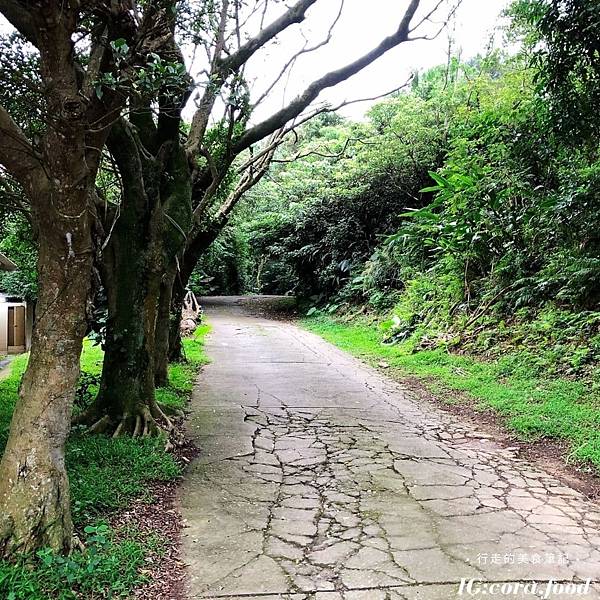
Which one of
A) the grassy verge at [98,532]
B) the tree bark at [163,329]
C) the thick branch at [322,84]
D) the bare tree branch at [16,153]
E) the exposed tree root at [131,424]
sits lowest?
the grassy verge at [98,532]

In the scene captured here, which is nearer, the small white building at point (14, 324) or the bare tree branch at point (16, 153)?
the bare tree branch at point (16, 153)

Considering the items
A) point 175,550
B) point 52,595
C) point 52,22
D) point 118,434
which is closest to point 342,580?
point 175,550

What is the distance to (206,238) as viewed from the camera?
995 cm

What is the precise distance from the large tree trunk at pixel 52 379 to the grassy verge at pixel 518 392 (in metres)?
4.56

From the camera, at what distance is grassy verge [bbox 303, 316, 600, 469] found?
19.0 ft

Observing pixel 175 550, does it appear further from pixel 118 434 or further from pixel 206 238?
pixel 206 238

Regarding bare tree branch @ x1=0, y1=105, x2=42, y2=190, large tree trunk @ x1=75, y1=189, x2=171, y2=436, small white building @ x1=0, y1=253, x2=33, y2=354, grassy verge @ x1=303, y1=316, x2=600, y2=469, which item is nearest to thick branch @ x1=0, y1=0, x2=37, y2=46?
bare tree branch @ x1=0, y1=105, x2=42, y2=190

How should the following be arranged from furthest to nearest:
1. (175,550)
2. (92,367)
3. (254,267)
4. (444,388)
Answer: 1. (254,267)
2. (92,367)
3. (444,388)
4. (175,550)

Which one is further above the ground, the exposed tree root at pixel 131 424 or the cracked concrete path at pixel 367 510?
the exposed tree root at pixel 131 424

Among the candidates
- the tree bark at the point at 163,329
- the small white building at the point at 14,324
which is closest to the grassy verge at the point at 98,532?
the tree bark at the point at 163,329

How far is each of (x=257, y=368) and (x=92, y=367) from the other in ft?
9.80

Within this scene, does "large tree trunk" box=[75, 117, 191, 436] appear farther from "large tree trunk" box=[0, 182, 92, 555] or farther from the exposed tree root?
"large tree trunk" box=[0, 182, 92, 555]

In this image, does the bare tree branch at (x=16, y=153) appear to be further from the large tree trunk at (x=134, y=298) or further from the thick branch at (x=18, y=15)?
the large tree trunk at (x=134, y=298)

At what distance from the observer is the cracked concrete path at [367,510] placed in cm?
327
